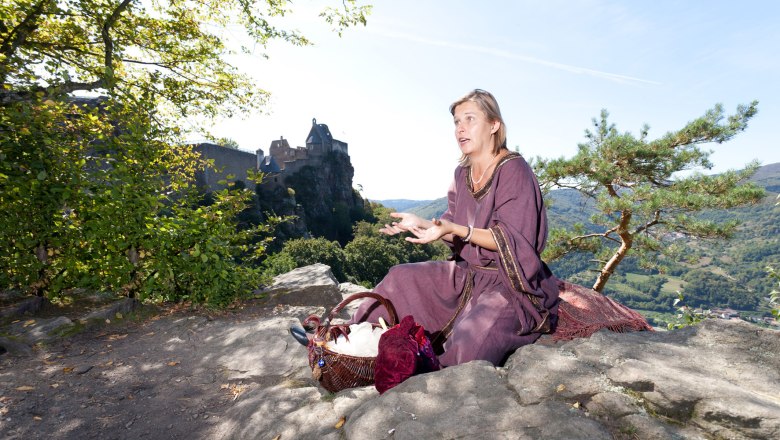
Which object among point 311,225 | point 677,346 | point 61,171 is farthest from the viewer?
point 311,225

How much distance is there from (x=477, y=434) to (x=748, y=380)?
4.51ft

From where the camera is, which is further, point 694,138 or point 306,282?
point 694,138

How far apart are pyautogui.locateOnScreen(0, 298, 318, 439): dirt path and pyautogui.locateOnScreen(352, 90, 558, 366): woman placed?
3.95ft

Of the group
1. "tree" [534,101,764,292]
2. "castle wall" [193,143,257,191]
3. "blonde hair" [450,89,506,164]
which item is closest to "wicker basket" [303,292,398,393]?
"blonde hair" [450,89,506,164]

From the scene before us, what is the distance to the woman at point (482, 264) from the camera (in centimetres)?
265

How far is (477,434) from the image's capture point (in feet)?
5.76

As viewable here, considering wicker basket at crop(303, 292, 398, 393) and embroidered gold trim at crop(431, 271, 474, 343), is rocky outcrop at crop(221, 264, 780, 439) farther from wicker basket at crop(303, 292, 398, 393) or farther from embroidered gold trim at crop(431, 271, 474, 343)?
embroidered gold trim at crop(431, 271, 474, 343)

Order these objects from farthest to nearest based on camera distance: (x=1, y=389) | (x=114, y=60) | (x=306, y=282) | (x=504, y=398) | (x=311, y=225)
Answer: (x=311, y=225), (x=114, y=60), (x=306, y=282), (x=1, y=389), (x=504, y=398)

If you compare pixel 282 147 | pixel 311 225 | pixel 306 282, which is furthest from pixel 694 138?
pixel 282 147

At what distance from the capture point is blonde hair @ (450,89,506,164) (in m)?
3.02

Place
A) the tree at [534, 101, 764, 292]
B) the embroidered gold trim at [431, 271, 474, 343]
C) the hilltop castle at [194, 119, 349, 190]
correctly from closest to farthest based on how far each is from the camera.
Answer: the embroidered gold trim at [431, 271, 474, 343]
the tree at [534, 101, 764, 292]
the hilltop castle at [194, 119, 349, 190]

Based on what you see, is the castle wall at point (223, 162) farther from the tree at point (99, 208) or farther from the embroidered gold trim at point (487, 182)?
the embroidered gold trim at point (487, 182)

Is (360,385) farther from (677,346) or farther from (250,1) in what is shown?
(250,1)

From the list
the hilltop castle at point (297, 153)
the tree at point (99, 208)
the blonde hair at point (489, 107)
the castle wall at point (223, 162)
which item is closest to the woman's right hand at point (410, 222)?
the blonde hair at point (489, 107)
